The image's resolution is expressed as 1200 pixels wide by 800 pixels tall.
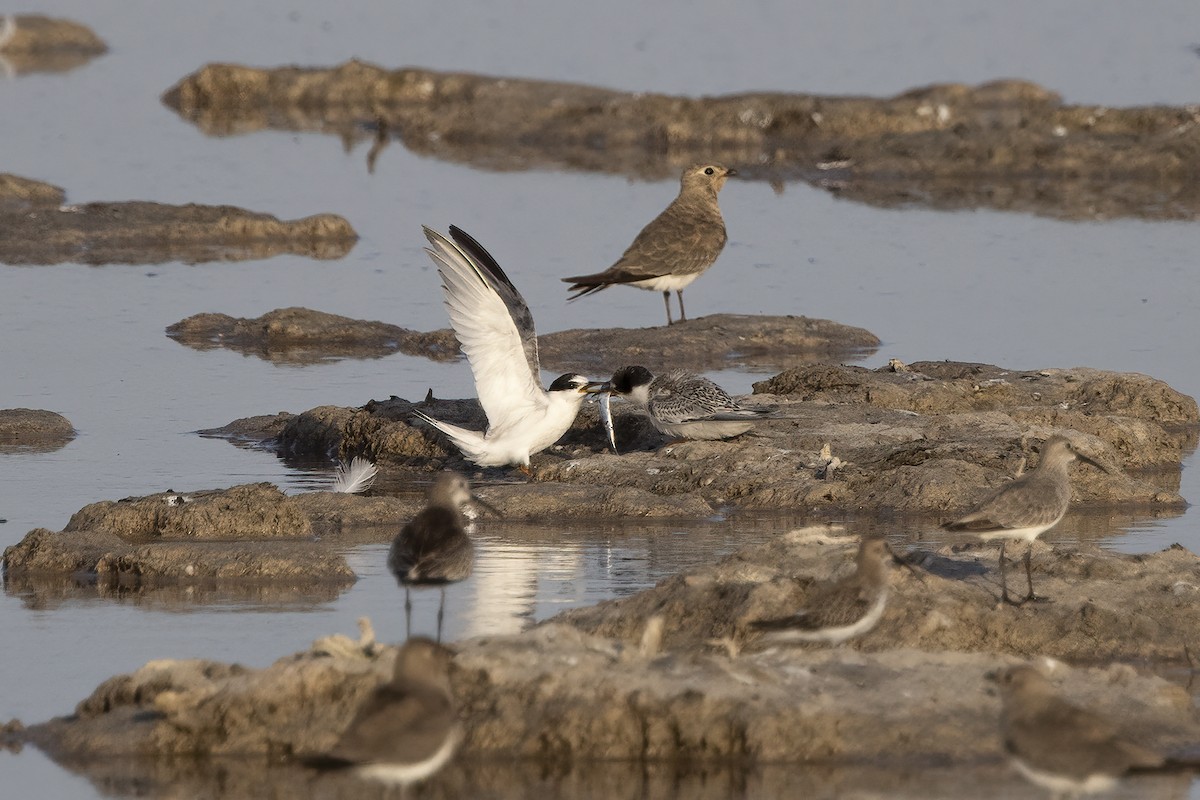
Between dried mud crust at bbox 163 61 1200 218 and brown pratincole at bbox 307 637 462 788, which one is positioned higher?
dried mud crust at bbox 163 61 1200 218

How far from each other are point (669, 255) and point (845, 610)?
33.8 ft

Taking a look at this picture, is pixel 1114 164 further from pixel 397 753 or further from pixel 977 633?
pixel 397 753

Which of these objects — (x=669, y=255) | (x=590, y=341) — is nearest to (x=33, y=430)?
(x=590, y=341)

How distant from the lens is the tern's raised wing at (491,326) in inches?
528

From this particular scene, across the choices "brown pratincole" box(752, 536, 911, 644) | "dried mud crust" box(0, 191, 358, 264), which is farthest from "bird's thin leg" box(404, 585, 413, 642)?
"dried mud crust" box(0, 191, 358, 264)

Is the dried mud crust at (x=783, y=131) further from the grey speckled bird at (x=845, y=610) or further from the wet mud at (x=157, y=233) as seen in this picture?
the grey speckled bird at (x=845, y=610)

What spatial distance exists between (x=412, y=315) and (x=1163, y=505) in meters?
9.24

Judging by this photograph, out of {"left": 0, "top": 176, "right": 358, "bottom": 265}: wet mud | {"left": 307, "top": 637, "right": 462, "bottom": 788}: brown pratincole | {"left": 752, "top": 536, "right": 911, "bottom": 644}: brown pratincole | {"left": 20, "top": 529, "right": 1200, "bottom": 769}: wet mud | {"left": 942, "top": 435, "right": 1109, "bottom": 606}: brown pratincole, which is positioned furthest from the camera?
→ {"left": 0, "top": 176, "right": 358, "bottom": 265}: wet mud

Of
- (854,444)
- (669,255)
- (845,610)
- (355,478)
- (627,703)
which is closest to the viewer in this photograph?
(627,703)

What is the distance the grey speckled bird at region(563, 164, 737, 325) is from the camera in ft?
60.6

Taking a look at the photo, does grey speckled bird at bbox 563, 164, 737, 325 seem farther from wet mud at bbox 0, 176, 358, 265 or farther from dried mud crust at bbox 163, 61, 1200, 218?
dried mud crust at bbox 163, 61, 1200, 218

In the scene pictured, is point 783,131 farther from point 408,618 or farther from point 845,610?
point 845,610

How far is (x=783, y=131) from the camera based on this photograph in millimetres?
33594

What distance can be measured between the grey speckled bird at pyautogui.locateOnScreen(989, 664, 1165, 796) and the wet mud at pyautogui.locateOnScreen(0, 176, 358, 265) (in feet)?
57.2
